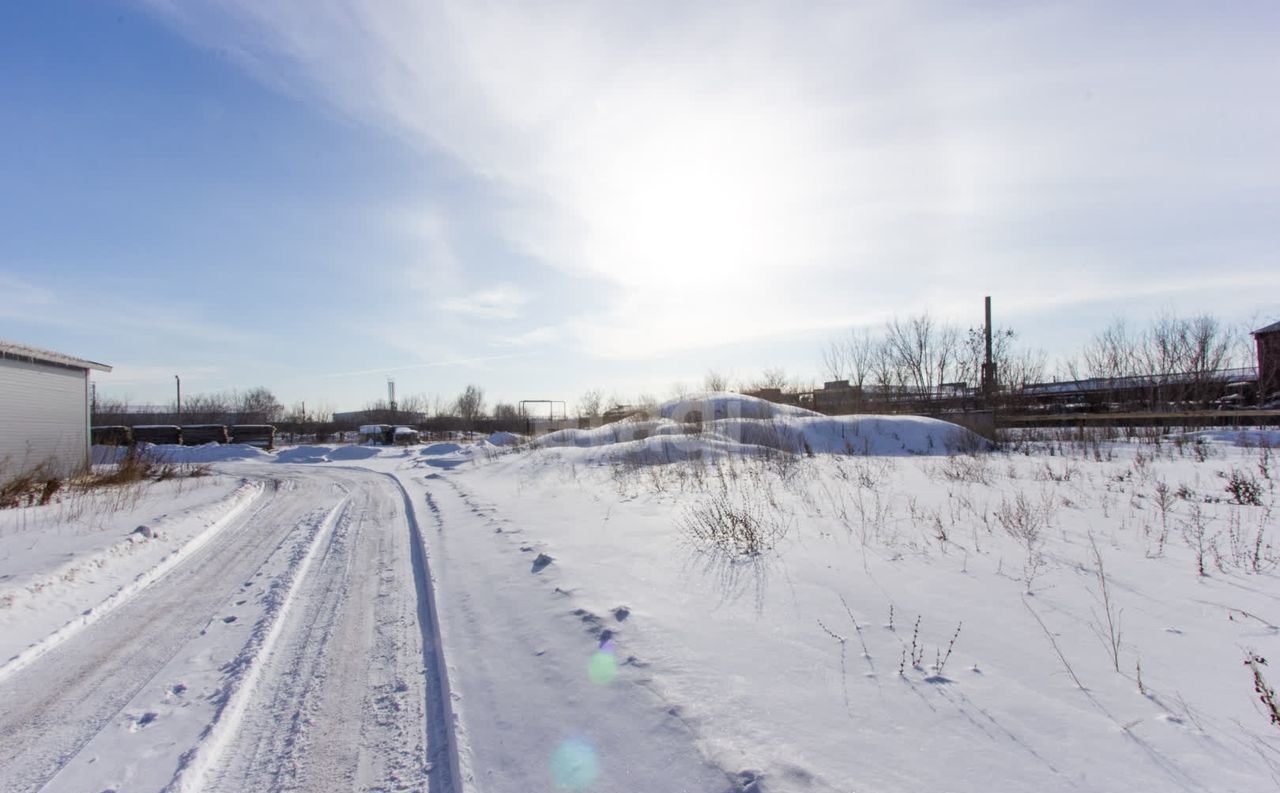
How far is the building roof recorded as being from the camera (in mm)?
15891

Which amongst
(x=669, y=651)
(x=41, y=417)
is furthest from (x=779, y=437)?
(x=41, y=417)

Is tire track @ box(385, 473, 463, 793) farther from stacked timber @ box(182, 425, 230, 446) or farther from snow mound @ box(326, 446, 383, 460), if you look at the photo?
stacked timber @ box(182, 425, 230, 446)

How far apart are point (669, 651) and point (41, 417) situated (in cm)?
2189

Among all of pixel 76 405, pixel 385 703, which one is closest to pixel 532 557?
pixel 385 703

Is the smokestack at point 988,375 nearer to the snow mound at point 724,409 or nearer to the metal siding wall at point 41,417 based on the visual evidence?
the snow mound at point 724,409

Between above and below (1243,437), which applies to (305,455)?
below

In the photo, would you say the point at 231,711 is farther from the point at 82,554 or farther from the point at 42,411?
the point at 42,411

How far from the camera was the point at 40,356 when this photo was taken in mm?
16891

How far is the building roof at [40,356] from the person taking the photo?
15.9 m

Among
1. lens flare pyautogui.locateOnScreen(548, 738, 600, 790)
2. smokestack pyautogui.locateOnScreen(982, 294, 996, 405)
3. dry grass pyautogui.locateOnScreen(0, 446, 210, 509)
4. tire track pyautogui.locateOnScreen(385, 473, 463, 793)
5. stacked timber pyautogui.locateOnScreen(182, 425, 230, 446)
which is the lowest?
tire track pyautogui.locateOnScreen(385, 473, 463, 793)

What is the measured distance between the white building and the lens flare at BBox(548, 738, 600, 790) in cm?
1940

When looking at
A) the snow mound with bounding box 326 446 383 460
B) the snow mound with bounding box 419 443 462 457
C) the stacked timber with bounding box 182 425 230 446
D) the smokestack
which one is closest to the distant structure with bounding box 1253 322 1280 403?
the smokestack

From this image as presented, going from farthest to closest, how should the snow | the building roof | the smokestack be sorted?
the smokestack → the building roof → the snow

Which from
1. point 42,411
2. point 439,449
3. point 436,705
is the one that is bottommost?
point 436,705
